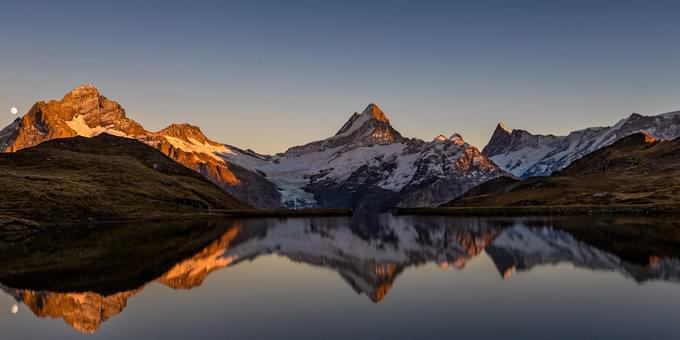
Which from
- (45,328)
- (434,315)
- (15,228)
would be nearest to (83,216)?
(15,228)

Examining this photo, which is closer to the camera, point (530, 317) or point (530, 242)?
point (530, 317)

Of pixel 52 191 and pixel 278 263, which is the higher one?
pixel 52 191

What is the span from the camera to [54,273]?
59.8m

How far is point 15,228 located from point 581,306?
13583cm

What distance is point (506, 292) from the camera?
46.2 meters

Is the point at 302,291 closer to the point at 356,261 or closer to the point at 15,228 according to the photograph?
the point at 356,261

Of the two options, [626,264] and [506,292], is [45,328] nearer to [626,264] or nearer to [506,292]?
[506,292]

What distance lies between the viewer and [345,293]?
48.4 metres

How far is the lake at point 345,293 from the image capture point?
110ft

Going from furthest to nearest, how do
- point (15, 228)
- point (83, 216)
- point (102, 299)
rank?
point (83, 216)
point (15, 228)
point (102, 299)

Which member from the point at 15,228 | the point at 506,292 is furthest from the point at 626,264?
the point at 15,228

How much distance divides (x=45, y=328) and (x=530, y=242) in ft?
272

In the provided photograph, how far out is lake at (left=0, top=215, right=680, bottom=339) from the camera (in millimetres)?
33500

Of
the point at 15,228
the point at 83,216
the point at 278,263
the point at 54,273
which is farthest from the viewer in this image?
the point at 83,216
